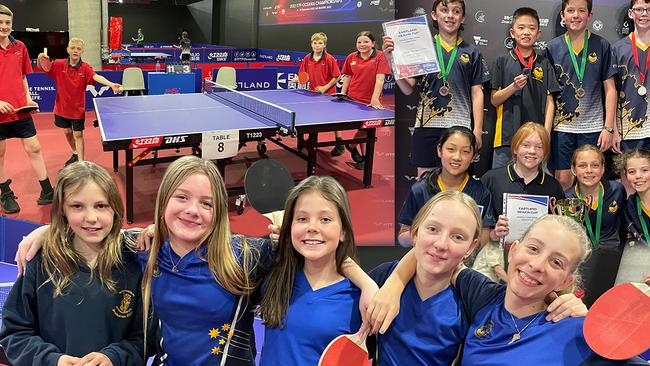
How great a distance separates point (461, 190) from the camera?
3.32 m

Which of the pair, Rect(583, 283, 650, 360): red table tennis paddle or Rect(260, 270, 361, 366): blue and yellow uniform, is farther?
Rect(260, 270, 361, 366): blue and yellow uniform

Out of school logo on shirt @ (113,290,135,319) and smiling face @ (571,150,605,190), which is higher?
smiling face @ (571,150,605,190)

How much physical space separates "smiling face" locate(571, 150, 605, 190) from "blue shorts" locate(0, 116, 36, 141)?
5218 millimetres

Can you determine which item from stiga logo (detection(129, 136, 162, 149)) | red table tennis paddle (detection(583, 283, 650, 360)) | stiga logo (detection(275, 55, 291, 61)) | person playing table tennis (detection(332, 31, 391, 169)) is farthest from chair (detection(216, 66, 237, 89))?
red table tennis paddle (detection(583, 283, 650, 360))

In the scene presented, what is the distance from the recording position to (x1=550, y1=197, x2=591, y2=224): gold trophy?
3292 millimetres

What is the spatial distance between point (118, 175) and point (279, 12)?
13.5 m

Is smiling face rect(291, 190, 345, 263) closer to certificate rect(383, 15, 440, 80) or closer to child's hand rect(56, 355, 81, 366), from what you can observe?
child's hand rect(56, 355, 81, 366)

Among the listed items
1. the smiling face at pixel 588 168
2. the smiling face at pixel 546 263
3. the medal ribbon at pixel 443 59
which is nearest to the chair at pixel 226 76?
the medal ribbon at pixel 443 59

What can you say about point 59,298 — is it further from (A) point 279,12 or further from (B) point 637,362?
(A) point 279,12

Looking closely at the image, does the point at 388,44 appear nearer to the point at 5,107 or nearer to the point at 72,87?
the point at 5,107

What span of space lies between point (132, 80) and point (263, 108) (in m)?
4.09

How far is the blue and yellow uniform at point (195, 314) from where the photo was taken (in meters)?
2.04

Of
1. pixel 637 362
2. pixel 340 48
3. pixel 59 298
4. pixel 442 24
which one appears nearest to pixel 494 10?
pixel 442 24

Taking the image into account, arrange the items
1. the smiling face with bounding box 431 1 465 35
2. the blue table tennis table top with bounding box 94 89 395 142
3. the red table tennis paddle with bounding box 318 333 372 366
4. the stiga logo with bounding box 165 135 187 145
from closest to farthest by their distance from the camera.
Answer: the red table tennis paddle with bounding box 318 333 372 366 < the smiling face with bounding box 431 1 465 35 < the stiga logo with bounding box 165 135 187 145 < the blue table tennis table top with bounding box 94 89 395 142
